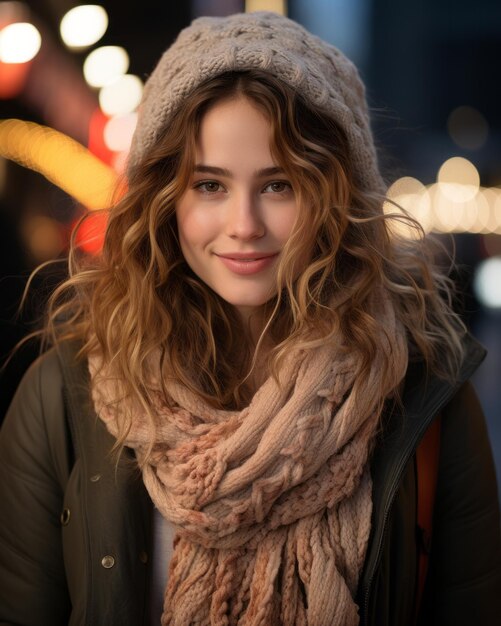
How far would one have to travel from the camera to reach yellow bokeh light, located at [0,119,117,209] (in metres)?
3.85

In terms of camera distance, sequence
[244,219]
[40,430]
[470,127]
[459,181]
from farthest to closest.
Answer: [470,127]
[459,181]
[40,430]
[244,219]

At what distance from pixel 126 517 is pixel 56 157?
260cm

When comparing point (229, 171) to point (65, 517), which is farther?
point (65, 517)

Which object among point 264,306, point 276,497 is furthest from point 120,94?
point 276,497

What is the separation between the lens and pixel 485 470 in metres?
2.19

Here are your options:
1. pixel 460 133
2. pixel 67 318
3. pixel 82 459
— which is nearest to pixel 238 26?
pixel 67 318

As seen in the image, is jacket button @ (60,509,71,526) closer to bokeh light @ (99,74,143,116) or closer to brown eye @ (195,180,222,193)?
brown eye @ (195,180,222,193)

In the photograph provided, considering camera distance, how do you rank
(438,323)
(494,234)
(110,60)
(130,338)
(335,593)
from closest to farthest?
(335,593), (130,338), (438,323), (110,60), (494,234)

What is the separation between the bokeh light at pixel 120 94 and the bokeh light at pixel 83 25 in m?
0.52

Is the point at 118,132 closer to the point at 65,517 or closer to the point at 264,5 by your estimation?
the point at 264,5

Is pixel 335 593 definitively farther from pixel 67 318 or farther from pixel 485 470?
pixel 67 318

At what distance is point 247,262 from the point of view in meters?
2.04

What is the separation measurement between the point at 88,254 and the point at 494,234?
571 inches

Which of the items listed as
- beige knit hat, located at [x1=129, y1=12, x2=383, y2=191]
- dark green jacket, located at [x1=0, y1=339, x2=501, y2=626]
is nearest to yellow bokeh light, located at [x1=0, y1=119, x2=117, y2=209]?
beige knit hat, located at [x1=129, y1=12, x2=383, y2=191]
